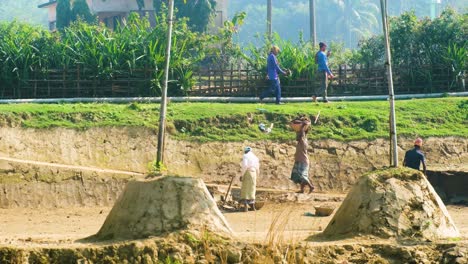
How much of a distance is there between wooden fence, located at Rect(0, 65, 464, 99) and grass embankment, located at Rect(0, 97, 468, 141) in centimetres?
211

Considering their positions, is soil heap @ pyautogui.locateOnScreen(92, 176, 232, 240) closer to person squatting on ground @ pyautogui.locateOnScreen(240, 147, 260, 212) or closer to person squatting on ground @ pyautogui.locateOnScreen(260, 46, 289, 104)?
person squatting on ground @ pyautogui.locateOnScreen(240, 147, 260, 212)

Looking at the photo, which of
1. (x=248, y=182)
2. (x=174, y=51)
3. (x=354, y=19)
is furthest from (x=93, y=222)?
(x=354, y=19)

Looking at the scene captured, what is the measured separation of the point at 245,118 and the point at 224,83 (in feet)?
14.1

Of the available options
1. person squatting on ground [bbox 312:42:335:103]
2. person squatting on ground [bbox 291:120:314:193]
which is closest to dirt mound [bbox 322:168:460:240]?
person squatting on ground [bbox 291:120:314:193]

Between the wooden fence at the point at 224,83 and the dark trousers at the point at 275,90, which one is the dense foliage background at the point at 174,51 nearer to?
the wooden fence at the point at 224,83

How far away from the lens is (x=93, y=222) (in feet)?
64.2

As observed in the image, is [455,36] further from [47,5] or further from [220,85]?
[47,5]

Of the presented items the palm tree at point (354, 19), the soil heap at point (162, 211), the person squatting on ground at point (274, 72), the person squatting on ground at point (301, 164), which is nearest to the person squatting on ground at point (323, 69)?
the person squatting on ground at point (274, 72)

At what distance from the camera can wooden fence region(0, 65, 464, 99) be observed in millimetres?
28859

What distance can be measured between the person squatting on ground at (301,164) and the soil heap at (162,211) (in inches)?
341

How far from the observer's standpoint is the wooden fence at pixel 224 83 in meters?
28.9

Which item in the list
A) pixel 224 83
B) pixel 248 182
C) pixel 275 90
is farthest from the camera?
pixel 224 83

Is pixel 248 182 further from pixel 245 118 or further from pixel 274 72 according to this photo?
pixel 274 72

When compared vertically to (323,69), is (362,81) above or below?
below
